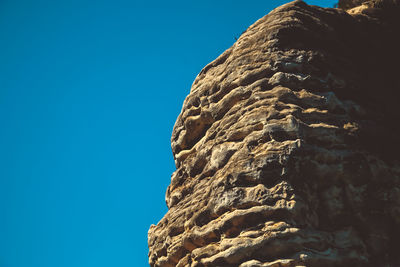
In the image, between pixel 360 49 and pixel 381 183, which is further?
pixel 360 49

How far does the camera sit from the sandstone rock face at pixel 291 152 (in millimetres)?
10312

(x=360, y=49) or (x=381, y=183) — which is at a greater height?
(x=360, y=49)

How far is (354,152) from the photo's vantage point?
452 inches

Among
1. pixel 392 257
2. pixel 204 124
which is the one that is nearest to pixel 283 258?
pixel 392 257

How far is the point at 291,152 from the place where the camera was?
35.5 ft

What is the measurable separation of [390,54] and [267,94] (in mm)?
6704

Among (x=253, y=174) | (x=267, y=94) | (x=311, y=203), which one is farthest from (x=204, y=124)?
(x=311, y=203)

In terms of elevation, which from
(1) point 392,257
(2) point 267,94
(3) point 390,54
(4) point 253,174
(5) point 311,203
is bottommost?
(1) point 392,257

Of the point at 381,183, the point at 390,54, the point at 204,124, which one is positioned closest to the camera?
the point at 381,183

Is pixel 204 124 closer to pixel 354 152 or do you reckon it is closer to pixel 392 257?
pixel 354 152

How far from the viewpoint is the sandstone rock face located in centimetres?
1031

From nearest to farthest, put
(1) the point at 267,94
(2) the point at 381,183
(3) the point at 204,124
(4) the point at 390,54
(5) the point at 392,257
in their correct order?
(5) the point at 392,257 → (2) the point at 381,183 → (1) the point at 267,94 → (3) the point at 204,124 → (4) the point at 390,54

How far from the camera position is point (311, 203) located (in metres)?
10.7

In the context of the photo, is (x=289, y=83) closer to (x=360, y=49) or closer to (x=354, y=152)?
(x=354, y=152)
